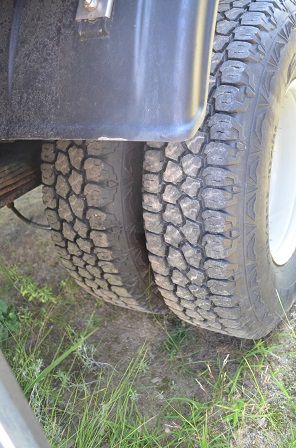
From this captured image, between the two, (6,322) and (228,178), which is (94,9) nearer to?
(228,178)

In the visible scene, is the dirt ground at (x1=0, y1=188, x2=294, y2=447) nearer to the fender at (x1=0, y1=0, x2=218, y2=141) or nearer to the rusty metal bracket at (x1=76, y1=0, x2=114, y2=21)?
the fender at (x1=0, y1=0, x2=218, y2=141)

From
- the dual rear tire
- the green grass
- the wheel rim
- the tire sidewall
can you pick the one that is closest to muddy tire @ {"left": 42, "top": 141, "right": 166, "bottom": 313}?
the dual rear tire

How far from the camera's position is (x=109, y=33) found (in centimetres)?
104

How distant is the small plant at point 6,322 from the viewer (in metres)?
1.91

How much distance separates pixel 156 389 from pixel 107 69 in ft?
3.65

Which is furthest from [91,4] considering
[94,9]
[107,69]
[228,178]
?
[228,178]

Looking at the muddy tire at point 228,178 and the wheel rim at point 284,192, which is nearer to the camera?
the muddy tire at point 228,178

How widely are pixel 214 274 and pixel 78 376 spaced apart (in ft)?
2.26

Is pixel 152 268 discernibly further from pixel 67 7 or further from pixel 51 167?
pixel 67 7

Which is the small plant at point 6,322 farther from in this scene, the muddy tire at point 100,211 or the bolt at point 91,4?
the bolt at point 91,4

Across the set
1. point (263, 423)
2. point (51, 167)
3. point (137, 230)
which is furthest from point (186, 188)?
point (263, 423)

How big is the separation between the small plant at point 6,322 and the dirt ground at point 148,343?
24 cm

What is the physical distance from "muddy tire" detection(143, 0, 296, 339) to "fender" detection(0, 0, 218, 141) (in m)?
0.29

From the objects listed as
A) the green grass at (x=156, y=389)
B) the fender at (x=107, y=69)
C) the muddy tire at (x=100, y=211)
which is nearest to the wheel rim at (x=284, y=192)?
the green grass at (x=156, y=389)
